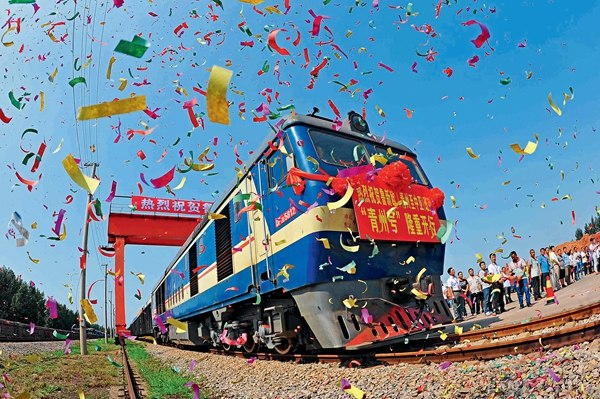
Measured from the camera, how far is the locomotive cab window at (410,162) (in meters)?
7.48

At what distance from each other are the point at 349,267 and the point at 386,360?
1310 millimetres

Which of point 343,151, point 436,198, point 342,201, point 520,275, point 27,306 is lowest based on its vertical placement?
point 520,275

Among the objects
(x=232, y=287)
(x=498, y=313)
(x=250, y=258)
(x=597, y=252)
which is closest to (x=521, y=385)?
(x=250, y=258)

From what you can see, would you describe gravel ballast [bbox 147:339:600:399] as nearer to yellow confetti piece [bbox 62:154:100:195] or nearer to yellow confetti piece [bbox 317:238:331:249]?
yellow confetti piece [bbox 317:238:331:249]

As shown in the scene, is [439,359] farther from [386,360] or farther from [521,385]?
[521,385]

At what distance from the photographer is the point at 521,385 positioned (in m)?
3.64

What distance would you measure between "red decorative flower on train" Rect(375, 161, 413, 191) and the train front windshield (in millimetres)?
412

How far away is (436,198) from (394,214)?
1199 millimetres

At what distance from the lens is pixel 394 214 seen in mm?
6547

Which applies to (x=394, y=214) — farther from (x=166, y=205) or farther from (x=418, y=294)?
(x=166, y=205)

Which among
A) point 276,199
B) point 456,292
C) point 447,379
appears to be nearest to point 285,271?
point 276,199

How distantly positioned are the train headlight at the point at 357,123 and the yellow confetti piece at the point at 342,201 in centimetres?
164

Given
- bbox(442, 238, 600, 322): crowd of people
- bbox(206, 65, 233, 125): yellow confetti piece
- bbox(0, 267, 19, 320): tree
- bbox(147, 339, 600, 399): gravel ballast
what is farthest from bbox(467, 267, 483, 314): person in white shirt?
bbox(0, 267, 19, 320): tree

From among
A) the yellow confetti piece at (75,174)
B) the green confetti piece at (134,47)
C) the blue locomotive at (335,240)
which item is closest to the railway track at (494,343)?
the blue locomotive at (335,240)
